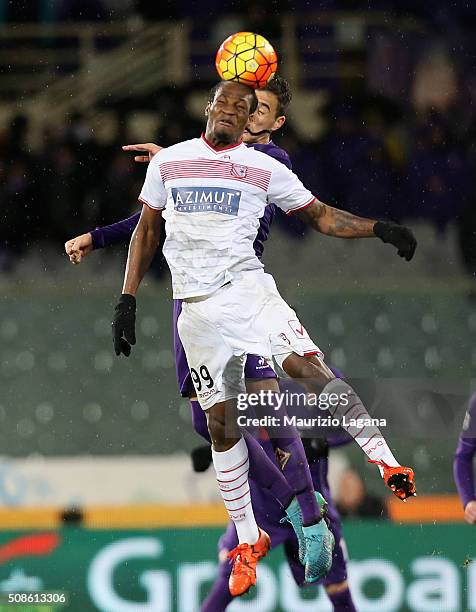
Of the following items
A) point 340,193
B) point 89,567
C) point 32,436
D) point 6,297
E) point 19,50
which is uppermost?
point 19,50

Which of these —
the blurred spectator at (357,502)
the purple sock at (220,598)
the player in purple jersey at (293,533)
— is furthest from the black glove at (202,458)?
the blurred spectator at (357,502)

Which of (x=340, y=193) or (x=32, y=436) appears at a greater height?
(x=340, y=193)

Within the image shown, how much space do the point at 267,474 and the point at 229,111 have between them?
5.02 ft

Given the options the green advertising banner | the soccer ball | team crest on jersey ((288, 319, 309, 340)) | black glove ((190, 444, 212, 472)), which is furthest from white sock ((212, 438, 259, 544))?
the green advertising banner

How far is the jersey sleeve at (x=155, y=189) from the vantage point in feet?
18.9

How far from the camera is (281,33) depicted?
10.5 metres

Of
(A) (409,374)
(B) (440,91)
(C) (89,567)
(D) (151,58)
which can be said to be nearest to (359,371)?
(A) (409,374)

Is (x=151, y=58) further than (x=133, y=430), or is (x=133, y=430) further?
(x=151, y=58)

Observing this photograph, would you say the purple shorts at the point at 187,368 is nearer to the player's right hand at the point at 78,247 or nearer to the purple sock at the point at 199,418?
the purple sock at the point at 199,418

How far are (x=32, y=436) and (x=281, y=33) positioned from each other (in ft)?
12.1

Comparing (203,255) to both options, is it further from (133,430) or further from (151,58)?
(151,58)

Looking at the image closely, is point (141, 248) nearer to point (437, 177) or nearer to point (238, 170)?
point (238, 170)

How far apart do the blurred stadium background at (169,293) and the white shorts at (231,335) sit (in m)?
1.82

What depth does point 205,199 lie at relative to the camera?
566cm
